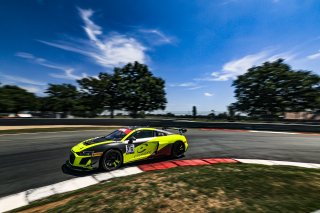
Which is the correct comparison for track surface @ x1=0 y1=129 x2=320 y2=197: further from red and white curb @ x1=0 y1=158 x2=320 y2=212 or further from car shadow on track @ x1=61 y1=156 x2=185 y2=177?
red and white curb @ x1=0 y1=158 x2=320 y2=212

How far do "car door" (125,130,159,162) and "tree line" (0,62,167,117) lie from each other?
1226 inches

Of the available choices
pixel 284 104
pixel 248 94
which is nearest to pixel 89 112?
pixel 248 94

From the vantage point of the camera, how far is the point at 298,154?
414 inches

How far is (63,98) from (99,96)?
19.8ft

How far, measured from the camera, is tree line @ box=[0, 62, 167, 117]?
3966 cm

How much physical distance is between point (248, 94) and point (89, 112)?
89.6ft

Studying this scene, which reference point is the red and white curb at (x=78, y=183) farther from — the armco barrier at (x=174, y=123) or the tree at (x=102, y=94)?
the tree at (x=102, y=94)

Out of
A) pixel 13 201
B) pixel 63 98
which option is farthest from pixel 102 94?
pixel 13 201

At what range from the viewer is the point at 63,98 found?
1563 inches

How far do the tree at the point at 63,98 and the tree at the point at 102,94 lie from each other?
1.68m

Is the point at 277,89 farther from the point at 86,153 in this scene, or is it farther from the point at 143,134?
the point at 86,153

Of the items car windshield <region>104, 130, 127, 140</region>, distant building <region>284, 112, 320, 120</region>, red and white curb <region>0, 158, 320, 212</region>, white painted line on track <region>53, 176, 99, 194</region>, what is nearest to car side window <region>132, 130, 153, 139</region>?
car windshield <region>104, 130, 127, 140</region>

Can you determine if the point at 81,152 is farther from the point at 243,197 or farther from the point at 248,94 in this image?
the point at 248,94

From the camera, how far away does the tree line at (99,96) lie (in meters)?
39.7
